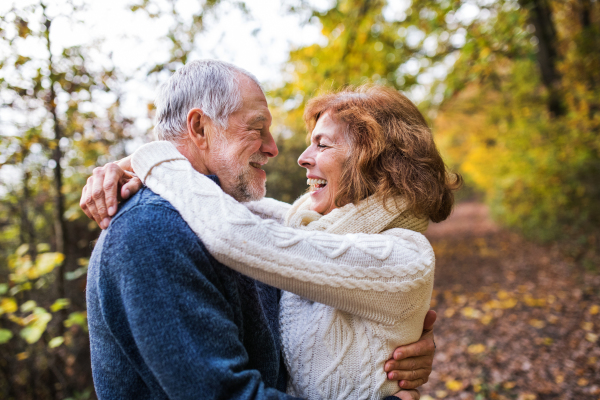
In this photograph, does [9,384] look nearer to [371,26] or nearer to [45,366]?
[45,366]

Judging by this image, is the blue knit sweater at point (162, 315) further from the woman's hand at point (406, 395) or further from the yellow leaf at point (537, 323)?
the yellow leaf at point (537, 323)

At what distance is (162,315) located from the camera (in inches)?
40.2

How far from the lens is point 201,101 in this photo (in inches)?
60.3

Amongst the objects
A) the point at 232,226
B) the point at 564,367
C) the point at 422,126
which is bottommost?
the point at 564,367

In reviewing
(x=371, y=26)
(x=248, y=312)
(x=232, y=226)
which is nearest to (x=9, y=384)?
(x=248, y=312)

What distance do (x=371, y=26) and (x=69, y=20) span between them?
3.89 metres

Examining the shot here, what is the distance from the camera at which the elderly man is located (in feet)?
3.34

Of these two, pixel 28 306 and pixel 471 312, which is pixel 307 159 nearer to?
pixel 28 306

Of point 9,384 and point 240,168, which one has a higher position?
point 240,168

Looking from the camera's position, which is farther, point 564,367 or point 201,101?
point 564,367

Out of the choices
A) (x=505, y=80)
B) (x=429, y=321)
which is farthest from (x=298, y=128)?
(x=505, y=80)

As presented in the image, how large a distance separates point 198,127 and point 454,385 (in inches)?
175

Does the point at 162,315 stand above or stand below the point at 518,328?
above

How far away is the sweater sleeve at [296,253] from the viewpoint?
3.80ft
